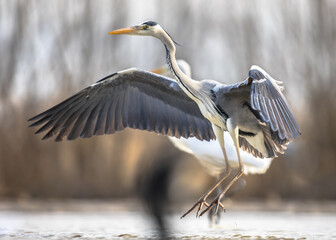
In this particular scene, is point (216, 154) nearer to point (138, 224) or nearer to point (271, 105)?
point (138, 224)

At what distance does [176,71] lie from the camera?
18.2 ft

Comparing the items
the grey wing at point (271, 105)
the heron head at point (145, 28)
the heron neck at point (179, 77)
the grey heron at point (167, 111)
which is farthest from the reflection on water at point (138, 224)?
the heron head at point (145, 28)

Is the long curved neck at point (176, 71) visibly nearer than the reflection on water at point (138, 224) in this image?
Yes

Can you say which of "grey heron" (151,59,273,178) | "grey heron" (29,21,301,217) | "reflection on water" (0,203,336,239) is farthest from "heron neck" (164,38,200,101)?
"grey heron" (151,59,273,178)

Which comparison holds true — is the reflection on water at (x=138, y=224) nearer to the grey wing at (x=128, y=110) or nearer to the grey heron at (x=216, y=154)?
the grey heron at (x=216, y=154)

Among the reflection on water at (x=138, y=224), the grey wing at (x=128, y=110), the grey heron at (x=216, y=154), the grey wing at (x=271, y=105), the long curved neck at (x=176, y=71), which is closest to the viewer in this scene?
the grey wing at (x=271, y=105)

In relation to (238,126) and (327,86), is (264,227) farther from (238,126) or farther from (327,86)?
Result: (327,86)

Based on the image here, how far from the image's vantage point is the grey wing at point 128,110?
6066 millimetres

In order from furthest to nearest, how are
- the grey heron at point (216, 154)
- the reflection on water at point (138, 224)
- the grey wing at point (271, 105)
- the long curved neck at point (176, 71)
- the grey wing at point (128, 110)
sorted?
the grey heron at point (216, 154) < the grey wing at point (128, 110) < the reflection on water at point (138, 224) < the long curved neck at point (176, 71) < the grey wing at point (271, 105)

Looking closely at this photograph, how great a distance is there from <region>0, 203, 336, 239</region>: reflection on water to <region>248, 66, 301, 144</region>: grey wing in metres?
1.11

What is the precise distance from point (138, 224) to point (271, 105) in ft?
8.51

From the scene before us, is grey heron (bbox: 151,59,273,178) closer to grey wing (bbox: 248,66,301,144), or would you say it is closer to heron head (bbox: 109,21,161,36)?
heron head (bbox: 109,21,161,36)

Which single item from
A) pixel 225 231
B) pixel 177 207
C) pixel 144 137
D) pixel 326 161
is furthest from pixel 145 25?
pixel 326 161

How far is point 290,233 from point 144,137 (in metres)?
5.77
